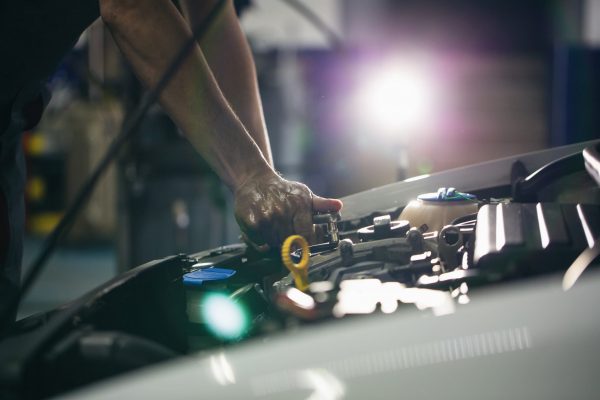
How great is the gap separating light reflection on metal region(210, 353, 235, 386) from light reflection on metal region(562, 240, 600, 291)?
258 mm

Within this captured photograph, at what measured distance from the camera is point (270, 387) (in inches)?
18.6

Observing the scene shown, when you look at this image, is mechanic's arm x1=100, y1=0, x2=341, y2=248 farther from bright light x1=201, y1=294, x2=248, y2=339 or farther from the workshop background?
the workshop background

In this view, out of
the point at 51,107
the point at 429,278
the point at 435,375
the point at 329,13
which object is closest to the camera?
the point at 435,375

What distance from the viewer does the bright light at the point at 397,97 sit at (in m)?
2.33

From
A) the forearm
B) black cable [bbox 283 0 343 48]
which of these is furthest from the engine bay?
black cable [bbox 283 0 343 48]

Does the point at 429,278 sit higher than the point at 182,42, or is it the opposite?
the point at 182,42

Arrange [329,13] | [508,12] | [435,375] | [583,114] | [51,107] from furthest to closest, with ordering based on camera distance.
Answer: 1. [329,13]
2. [508,12]
3. [51,107]
4. [583,114]
5. [435,375]

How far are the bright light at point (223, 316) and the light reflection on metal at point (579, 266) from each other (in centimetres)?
32

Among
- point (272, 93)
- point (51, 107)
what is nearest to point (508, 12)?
point (272, 93)

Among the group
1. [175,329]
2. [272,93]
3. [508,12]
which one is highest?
[508,12]

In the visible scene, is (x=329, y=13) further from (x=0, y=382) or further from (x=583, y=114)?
(x=0, y=382)

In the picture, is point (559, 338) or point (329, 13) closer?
point (559, 338)

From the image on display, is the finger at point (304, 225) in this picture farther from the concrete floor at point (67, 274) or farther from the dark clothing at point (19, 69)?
the concrete floor at point (67, 274)

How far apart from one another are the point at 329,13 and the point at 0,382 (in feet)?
19.4
